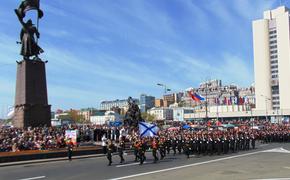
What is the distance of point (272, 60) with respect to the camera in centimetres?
15525

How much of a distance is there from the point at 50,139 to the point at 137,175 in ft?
38.0

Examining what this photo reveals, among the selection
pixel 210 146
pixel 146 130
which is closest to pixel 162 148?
pixel 146 130

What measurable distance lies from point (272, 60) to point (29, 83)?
5384 inches

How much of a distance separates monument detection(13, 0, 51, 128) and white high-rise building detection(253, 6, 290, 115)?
5072 inches

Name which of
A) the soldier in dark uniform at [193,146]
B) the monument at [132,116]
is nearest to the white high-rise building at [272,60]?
the monument at [132,116]

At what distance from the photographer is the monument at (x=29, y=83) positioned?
103 feet

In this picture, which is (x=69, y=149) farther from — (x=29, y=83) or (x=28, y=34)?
(x=28, y=34)

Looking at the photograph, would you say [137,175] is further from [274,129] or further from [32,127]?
[274,129]

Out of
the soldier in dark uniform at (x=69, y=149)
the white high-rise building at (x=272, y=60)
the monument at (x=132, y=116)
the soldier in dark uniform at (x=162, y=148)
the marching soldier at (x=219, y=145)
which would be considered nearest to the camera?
the soldier in dark uniform at (x=69, y=149)

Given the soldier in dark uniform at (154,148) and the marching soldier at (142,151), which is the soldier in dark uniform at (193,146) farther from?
the marching soldier at (142,151)

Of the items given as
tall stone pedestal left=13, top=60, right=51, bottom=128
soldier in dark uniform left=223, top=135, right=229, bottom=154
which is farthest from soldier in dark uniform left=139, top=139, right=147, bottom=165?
tall stone pedestal left=13, top=60, right=51, bottom=128

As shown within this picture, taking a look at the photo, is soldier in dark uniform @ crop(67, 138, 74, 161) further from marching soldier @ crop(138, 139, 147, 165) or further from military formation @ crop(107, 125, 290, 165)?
marching soldier @ crop(138, 139, 147, 165)

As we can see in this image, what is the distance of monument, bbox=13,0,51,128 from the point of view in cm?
3145

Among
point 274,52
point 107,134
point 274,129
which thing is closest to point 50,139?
point 107,134
